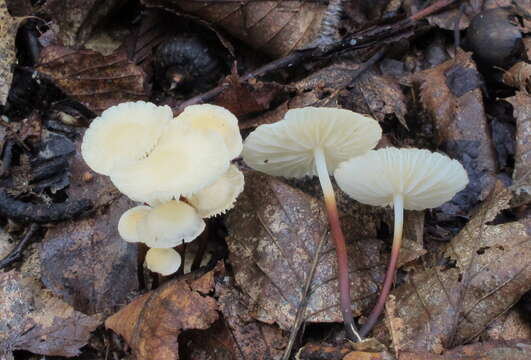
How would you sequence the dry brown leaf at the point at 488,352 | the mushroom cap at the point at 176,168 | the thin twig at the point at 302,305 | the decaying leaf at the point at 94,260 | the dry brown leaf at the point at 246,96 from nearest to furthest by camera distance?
the mushroom cap at the point at 176,168 → the dry brown leaf at the point at 488,352 → the thin twig at the point at 302,305 → the decaying leaf at the point at 94,260 → the dry brown leaf at the point at 246,96

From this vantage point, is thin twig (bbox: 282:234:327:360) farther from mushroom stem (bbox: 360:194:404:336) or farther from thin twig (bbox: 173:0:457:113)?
thin twig (bbox: 173:0:457:113)

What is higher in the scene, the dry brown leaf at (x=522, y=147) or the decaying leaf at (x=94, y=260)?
the dry brown leaf at (x=522, y=147)

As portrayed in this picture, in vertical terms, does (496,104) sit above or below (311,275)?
above

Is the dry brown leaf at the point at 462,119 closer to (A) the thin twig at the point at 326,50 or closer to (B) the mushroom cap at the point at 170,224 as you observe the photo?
(A) the thin twig at the point at 326,50

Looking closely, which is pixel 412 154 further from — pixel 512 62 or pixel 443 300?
pixel 512 62

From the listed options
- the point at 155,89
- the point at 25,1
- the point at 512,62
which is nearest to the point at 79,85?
the point at 155,89

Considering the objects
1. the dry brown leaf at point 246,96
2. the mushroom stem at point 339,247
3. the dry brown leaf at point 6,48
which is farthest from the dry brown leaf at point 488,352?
the dry brown leaf at point 6,48
